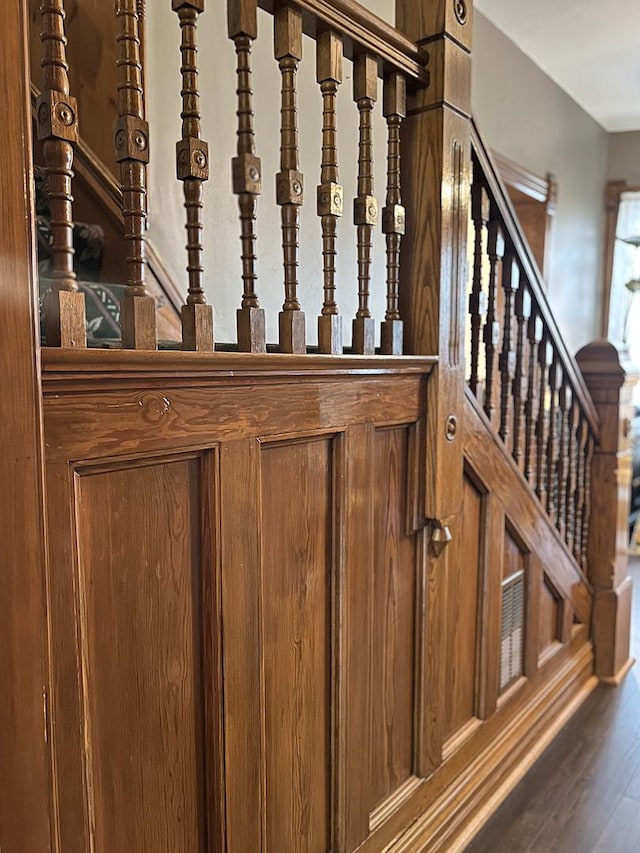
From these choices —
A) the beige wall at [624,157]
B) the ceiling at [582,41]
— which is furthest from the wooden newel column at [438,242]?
the beige wall at [624,157]

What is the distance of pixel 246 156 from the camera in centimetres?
105

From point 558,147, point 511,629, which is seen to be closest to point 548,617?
point 511,629

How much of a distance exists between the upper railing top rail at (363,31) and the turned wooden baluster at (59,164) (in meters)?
0.43

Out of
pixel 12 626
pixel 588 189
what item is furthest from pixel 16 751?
pixel 588 189

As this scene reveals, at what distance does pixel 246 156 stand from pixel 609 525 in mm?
2147

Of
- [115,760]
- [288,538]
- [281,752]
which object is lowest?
[281,752]

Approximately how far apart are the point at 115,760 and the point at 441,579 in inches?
34.8

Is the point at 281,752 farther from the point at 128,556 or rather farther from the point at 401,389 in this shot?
the point at 401,389

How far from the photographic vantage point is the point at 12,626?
78 centimetres

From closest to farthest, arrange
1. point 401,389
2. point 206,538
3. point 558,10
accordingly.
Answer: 1. point 206,538
2. point 401,389
3. point 558,10

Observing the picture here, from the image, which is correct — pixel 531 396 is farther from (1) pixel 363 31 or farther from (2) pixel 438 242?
(1) pixel 363 31

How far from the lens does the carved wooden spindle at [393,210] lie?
1.42 meters

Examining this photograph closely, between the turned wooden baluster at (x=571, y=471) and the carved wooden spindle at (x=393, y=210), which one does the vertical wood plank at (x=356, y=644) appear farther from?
the turned wooden baluster at (x=571, y=471)

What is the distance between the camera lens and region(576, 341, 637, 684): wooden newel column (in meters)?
2.58
